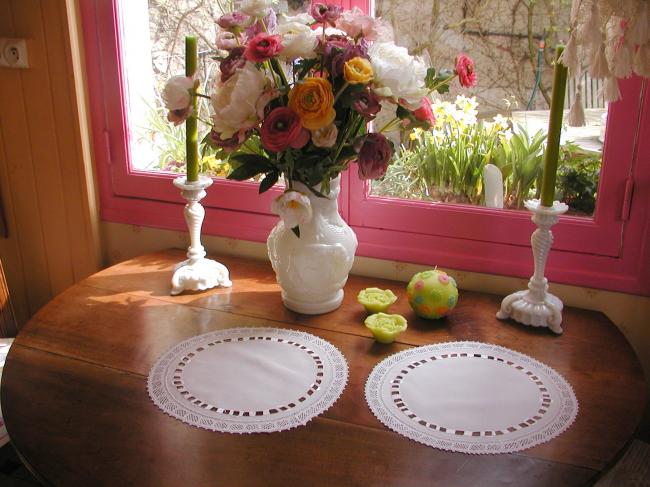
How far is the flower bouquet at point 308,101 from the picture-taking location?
115cm

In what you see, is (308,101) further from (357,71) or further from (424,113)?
(424,113)

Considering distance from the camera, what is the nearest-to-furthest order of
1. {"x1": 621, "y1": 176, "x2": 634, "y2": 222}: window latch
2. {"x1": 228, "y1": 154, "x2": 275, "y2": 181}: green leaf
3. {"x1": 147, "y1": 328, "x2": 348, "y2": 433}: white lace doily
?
{"x1": 147, "y1": 328, "x2": 348, "y2": 433}: white lace doily
{"x1": 228, "y1": 154, "x2": 275, "y2": 181}: green leaf
{"x1": 621, "y1": 176, "x2": 634, "y2": 222}: window latch

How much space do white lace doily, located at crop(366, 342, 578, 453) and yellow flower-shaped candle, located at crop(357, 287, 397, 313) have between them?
15cm

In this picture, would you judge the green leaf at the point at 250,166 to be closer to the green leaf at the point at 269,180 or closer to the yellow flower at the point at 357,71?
the green leaf at the point at 269,180

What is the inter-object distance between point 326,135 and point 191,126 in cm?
39

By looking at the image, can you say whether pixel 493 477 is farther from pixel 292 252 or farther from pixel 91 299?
pixel 91 299

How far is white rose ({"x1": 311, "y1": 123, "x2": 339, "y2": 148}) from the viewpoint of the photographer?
3.88 feet

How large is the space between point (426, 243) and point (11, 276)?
1.31m

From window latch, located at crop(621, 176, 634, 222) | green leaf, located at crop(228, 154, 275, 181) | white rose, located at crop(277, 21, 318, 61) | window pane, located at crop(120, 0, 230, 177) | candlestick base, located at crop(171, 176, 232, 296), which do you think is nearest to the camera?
white rose, located at crop(277, 21, 318, 61)

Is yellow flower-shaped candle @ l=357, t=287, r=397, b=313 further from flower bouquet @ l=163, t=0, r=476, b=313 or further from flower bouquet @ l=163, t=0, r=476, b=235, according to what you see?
flower bouquet @ l=163, t=0, r=476, b=235

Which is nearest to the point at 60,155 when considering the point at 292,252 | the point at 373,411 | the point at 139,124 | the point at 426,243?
the point at 139,124

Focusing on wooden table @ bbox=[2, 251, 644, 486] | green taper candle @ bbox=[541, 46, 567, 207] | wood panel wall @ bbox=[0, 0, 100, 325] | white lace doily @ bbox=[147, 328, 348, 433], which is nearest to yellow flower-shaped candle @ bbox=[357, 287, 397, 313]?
wooden table @ bbox=[2, 251, 644, 486]

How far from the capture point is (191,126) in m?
1.44

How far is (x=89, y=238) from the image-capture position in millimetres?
1916
